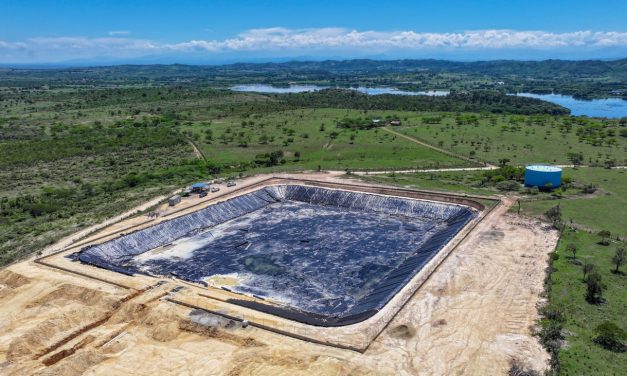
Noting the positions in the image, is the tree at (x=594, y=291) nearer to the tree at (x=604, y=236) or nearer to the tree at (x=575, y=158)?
the tree at (x=604, y=236)

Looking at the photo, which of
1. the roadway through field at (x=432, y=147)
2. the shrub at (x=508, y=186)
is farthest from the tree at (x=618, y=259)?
the roadway through field at (x=432, y=147)

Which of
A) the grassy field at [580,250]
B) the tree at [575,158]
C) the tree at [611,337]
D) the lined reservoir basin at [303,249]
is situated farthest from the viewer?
the tree at [575,158]

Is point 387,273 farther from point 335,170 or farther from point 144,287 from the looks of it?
point 335,170

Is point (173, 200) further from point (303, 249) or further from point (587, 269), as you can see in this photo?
point (587, 269)

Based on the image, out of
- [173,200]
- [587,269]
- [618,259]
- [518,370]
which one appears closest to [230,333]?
[518,370]

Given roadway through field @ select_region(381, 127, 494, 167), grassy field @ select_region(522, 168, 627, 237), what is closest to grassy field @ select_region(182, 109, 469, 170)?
roadway through field @ select_region(381, 127, 494, 167)

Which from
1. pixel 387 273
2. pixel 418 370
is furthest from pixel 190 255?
pixel 418 370

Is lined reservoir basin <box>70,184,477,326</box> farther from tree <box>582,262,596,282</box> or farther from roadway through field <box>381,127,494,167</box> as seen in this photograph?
roadway through field <box>381,127,494,167</box>
